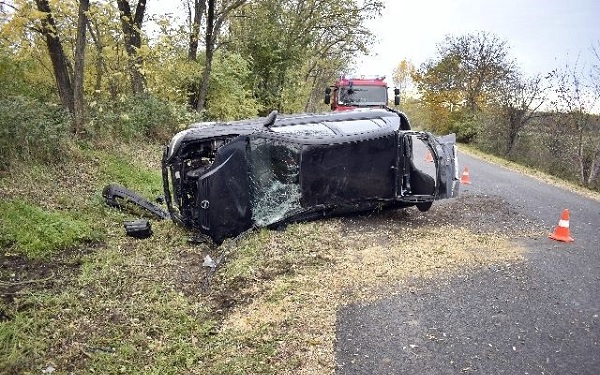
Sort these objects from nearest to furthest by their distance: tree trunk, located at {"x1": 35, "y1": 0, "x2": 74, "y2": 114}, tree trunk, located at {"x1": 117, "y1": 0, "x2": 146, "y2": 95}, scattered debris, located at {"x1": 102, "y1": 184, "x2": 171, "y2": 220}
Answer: scattered debris, located at {"x1": 102, "y1": 184, "x2": 171, "y2": 220} < tree trunk, located at {"x1": 35, "y1": 0, "x2": 74, "y2": 114} < tree trunk, located at {"x1": 117, "y1": 0, "x2": 146, "y2": 95}

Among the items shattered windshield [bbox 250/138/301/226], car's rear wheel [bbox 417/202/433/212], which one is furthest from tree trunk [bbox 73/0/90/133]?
car's rear wheel [bbox 417/202/433/212]

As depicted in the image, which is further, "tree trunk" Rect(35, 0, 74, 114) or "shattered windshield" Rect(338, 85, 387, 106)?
"shattered windshield" Rect(338, 85, 387, 106)

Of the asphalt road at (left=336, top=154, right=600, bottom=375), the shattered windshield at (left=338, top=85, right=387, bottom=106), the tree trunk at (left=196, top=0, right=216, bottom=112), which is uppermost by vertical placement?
the tree trunk at (left=196, top=0, right=216, bottom=112)

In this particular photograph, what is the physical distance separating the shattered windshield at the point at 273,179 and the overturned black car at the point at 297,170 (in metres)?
0.01

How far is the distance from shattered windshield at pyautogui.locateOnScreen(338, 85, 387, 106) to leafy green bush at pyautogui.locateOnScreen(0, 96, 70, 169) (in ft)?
30.6

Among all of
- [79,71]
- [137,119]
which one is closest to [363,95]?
[137,119]

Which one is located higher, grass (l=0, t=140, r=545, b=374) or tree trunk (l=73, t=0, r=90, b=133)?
tree trunk (l=73, t=0, r=90, b=133)

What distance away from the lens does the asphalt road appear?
3.86 metres

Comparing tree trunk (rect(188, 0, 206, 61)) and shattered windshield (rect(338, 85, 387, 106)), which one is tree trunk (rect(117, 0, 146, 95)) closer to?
tree trunk (rect(188, 0, 206, 61))

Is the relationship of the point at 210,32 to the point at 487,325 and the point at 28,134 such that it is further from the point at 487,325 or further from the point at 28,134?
the point at 487,325

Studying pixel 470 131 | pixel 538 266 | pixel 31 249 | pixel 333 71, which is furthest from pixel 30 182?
pixel 333 71

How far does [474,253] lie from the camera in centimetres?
618

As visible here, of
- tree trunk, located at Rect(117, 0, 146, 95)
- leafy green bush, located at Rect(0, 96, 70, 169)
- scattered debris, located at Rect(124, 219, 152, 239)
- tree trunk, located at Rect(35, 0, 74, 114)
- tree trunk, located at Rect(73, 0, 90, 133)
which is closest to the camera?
scattered debris, located at Rect(124, 219, 152, 239)

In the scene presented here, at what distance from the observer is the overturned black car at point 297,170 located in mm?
6492
